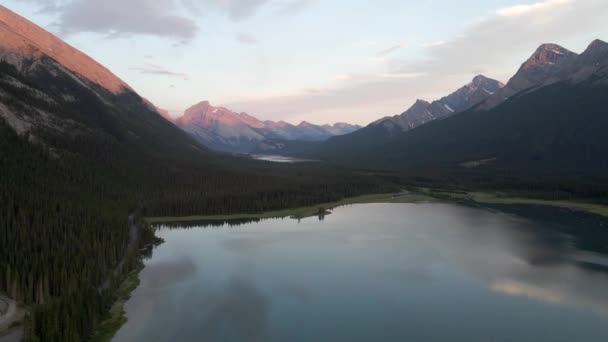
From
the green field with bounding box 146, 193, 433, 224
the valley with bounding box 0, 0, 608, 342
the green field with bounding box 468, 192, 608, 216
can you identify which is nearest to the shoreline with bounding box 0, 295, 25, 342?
the valley with bounding box 0, 0, 608, 342

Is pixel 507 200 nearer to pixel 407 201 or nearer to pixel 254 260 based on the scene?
pixel 407 201

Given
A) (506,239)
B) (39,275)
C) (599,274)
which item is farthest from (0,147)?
(599,274)

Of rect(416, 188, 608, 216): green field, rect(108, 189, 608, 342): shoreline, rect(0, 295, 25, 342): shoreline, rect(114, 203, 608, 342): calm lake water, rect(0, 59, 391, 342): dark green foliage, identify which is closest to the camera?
rect(0, 295, 25, 342): shoreline

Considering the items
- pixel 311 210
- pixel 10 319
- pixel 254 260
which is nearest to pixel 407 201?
pixel 311 210

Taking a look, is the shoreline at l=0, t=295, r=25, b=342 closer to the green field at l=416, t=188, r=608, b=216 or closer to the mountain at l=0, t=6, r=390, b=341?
the mountain at l=0, t=6, r=390, b=341

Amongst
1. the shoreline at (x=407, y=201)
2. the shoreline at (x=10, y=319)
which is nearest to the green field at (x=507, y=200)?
the shoreline at (x=407, y=201)

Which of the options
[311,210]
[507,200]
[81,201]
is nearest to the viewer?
[81,201]

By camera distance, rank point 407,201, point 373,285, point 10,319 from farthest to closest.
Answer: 1. point 407,201
2. point 373,285
3. point 10,319
